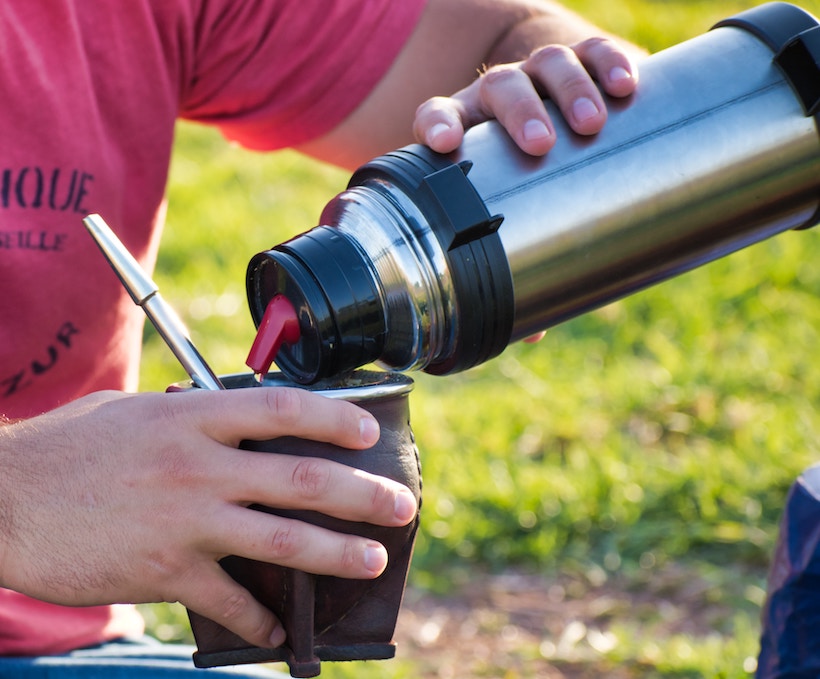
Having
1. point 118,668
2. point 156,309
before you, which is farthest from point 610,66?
point 118,668

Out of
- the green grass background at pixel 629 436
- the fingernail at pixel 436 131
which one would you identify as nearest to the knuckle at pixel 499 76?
the fingernail at pixel 436 131

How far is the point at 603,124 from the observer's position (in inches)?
42.5

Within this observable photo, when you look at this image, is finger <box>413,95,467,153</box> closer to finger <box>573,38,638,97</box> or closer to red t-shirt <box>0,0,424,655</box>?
finger <box>573,38,638,97</box>

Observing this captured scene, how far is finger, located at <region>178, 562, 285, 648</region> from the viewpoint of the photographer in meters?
0.91

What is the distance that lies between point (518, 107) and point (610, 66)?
4.4 inches

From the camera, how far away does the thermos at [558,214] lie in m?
0.96

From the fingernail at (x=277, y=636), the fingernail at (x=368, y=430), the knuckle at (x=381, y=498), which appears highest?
the fingernail at (x=368, y=430)

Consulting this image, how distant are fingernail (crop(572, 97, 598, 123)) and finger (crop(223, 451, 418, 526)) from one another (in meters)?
0.42

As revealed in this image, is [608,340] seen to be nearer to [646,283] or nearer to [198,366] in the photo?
[646,283]

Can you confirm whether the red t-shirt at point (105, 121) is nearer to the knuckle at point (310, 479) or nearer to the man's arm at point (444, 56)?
the man's arm at point (444, 56)

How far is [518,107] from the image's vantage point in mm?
1081

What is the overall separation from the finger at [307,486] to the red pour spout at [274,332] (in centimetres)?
10

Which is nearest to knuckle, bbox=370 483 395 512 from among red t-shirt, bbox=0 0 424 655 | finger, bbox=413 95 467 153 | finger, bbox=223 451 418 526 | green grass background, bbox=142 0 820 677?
finger, bbox=223 451 418 526

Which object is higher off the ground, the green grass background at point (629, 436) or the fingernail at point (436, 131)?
the fingernail at point (436, 131)
